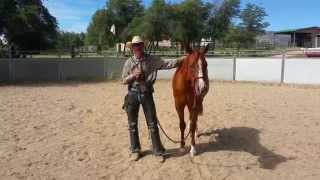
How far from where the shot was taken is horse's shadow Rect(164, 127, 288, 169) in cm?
696

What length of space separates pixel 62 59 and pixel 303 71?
369 inches

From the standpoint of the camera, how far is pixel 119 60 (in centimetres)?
2164

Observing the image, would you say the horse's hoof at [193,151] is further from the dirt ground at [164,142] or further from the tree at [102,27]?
the tree at [102,27]

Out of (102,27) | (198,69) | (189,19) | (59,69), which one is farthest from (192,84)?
(102,27)

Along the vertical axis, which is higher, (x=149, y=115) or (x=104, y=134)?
(x=149, y=115)

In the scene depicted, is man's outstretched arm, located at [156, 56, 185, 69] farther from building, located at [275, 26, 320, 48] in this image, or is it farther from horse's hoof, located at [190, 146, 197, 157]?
building, located at [275, 26, 320, 48]

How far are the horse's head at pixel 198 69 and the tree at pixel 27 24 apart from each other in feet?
49.5

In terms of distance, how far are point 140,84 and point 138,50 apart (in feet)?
1.48

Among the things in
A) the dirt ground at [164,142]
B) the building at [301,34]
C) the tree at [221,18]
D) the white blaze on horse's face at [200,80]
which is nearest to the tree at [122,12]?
the tree at [221,18]

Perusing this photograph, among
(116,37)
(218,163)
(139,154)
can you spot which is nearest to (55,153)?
(139,154)

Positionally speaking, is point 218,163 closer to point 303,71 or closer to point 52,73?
point 303,71

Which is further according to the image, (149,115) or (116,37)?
(116,37)

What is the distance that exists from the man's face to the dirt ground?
4.54 ft

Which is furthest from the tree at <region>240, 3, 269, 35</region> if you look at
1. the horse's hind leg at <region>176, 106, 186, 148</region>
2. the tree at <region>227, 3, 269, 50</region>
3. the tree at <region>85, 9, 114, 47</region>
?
→ the horse's hind leg at <region>176, 106, 186, 148</region>
